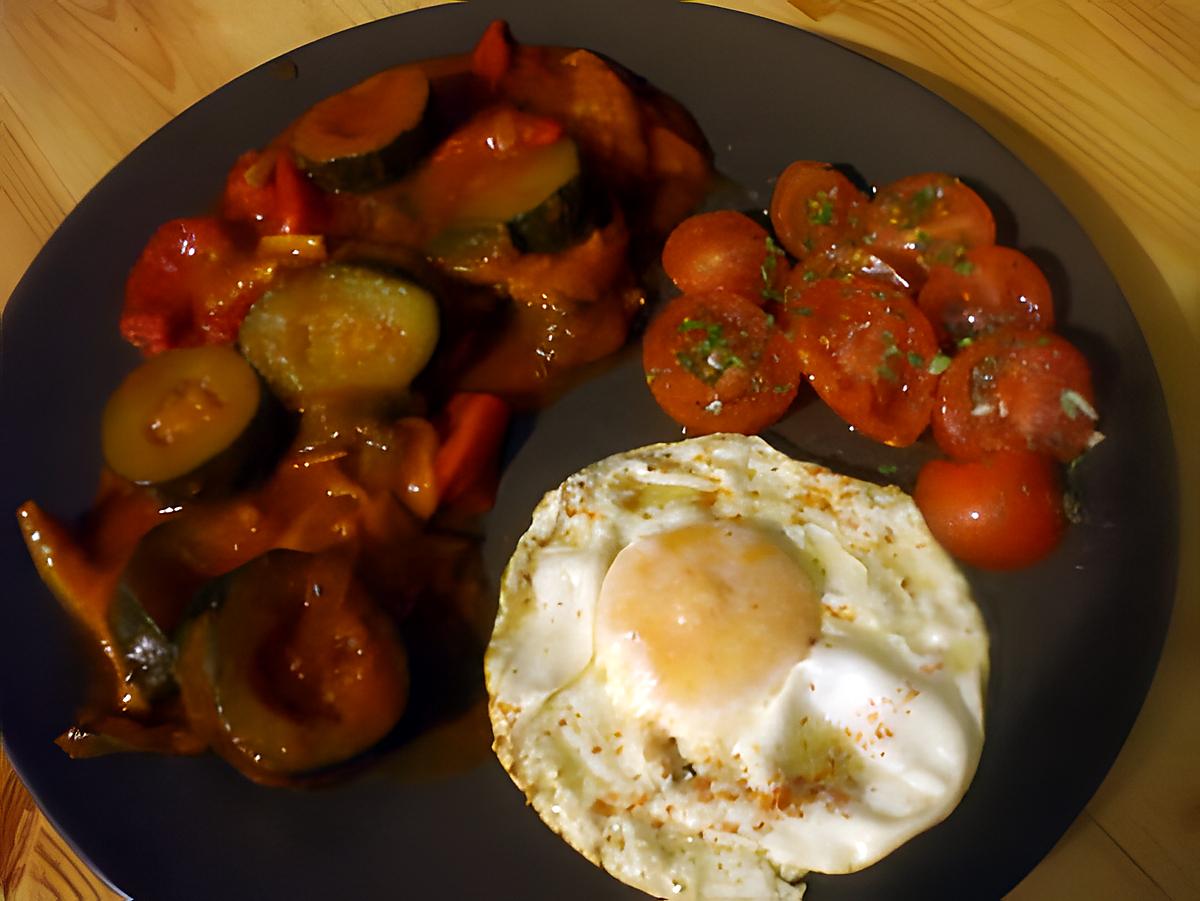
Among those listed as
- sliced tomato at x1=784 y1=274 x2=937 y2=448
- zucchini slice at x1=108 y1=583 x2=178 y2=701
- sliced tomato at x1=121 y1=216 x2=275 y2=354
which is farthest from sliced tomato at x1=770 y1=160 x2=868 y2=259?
zucchini slice at x1=108 y1=583 x2=178 y2=701

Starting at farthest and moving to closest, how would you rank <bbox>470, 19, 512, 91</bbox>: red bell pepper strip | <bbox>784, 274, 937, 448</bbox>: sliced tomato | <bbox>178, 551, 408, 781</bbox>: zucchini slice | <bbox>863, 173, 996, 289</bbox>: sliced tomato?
1. <bbox>470, 19, 512, 91</bbox>: red bell pepper strip
2. <bbox>863, 173, 996, 289</bbox>: sliced tomato
3. <bbox>784, 274, 937, 448</bbox>: sliced tomato
4. <bbox>178, 551, 408, 781</bbox>: zucchini slice

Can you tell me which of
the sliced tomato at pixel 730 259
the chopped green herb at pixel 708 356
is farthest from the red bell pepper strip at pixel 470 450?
the sliced tomato at pixel 730 259

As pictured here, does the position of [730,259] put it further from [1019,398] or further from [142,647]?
[142,647]

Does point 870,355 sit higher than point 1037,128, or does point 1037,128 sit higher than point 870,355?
point 1037,128

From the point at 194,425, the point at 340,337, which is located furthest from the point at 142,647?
the point at 340,337

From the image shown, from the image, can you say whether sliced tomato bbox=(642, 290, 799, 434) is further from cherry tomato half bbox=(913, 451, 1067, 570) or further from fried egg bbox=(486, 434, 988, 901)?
cherry tomato half bbox=(913, 451, 1067, 570)

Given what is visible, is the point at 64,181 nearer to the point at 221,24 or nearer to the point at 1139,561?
the point at 221,24

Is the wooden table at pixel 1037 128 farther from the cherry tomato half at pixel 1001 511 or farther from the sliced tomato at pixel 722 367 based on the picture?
the sliced tomato at pixel 722 367
